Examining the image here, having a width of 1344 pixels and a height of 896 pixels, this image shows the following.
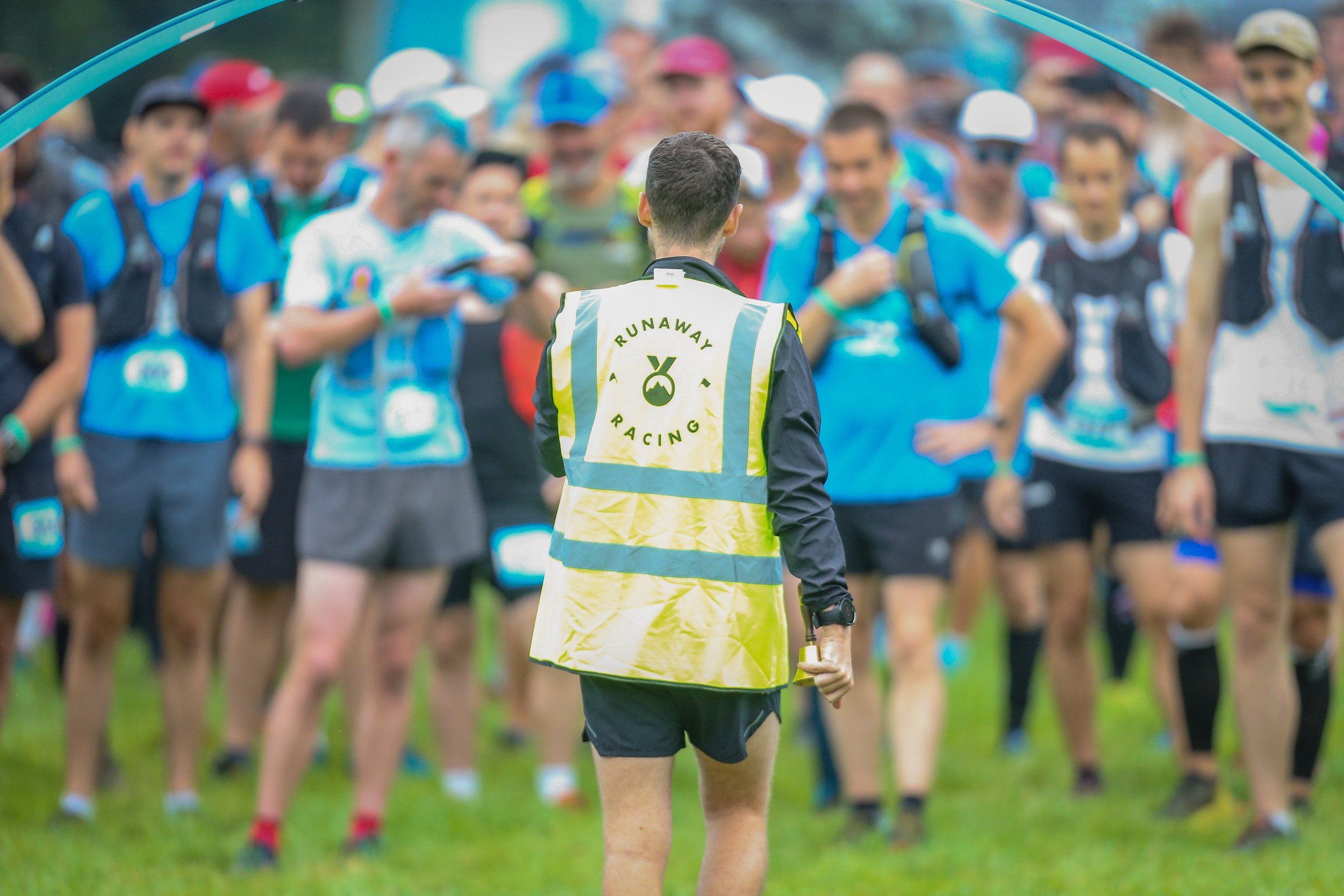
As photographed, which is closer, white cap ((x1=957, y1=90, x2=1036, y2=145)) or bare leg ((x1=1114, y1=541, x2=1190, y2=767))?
bare leg ((x1=1114, y1=541, x2=1190, y2=767))

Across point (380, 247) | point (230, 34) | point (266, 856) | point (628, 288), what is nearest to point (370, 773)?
point (266, 856)

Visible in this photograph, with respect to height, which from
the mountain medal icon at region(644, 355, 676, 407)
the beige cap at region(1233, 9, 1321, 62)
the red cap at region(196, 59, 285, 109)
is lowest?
the mountain medal icon at region(644, 355, 676, 407)

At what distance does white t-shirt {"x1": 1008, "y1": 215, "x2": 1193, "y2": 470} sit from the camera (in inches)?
248

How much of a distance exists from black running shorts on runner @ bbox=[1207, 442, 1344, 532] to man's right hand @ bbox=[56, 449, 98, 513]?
12.9 ft

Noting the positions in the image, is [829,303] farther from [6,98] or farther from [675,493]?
[6,98]

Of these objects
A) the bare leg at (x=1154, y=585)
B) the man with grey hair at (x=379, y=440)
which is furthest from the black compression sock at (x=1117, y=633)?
the man with grey hair at (x=379, y=440)

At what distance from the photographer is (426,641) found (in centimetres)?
721

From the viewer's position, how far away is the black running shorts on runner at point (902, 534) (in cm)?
563

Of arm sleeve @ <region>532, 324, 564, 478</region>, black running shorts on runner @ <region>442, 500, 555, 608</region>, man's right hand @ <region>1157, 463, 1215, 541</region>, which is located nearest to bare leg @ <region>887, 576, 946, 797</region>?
man's right hand @ <region>1157, 463, 1215, 541</region>

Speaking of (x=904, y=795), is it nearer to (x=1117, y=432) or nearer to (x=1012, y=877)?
(x=1012, y=877)

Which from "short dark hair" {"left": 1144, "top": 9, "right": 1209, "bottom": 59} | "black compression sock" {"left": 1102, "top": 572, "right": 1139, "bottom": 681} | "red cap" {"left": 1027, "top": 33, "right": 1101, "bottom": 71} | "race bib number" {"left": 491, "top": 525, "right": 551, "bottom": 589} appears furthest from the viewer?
"red cap" {"left": 1027, "top": 33, "right": 1101, "bottom": 71}

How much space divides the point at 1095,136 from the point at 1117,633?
9.88 ft

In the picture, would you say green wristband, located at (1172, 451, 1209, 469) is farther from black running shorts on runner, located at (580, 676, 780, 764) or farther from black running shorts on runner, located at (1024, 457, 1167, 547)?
black running shorts on runner, located at (580, 676, 780, 764)

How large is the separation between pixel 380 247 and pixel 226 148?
353 centimetres
